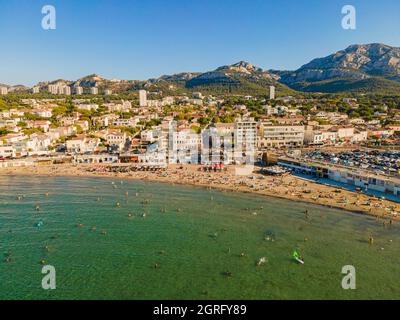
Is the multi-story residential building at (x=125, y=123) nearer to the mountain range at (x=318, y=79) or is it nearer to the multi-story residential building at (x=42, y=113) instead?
the multi-story residential building at (x=42, y=113)

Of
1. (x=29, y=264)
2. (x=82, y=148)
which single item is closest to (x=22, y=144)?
(x=82, y=148)

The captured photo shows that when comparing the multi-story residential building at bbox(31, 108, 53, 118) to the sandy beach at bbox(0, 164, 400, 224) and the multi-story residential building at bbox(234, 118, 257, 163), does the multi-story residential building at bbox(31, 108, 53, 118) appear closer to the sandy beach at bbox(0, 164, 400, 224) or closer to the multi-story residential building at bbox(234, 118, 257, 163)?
the sandy beach at bbox(0, 164, 400, 224)

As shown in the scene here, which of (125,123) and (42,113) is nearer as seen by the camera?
(125,123)

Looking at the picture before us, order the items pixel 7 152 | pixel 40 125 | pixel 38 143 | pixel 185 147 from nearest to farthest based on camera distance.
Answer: pixel 7 152
pixel 185 147
pixel 38 143
pixel 40 125

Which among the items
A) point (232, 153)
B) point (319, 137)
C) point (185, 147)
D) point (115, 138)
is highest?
point (115, 138)

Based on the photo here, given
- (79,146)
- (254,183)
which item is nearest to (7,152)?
(79,146)

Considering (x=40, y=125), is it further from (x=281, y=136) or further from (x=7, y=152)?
(x=281, y=136)

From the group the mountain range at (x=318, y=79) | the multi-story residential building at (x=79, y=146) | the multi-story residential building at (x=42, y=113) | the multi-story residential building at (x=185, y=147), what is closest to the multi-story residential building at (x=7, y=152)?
the multi-story residential building at (x=79, y=146)
